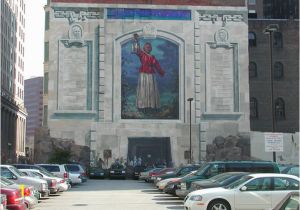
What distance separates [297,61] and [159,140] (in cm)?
2342

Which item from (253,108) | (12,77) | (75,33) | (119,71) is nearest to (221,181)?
(119,71)

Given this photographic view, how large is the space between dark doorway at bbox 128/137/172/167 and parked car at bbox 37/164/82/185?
70.5 feet

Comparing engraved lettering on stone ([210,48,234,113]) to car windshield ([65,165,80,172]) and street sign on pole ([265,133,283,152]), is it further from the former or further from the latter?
street sign on pole ([265,133,283,152])

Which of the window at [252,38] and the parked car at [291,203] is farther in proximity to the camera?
the window at [252,38]

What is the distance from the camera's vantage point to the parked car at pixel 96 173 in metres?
53.5

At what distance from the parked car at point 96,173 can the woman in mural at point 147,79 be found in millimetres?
9111

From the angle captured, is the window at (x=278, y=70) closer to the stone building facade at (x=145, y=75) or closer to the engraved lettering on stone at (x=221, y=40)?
the stone building facade at (x=145, y=75)

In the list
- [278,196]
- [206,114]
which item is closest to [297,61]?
[206,114]

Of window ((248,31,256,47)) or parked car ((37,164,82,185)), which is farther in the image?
window ((248,31,256,47))

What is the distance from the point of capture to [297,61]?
71.3 meters

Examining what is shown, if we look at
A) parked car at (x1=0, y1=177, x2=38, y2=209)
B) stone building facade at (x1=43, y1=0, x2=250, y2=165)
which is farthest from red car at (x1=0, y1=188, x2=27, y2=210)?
stone building facade at (x1=43, y1=0, x2=250, y2=165)

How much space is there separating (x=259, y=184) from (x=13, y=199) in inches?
314

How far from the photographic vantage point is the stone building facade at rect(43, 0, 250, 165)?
58.5 meters

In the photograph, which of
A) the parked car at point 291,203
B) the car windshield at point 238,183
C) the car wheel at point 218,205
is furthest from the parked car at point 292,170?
the parked car at point 291,203
